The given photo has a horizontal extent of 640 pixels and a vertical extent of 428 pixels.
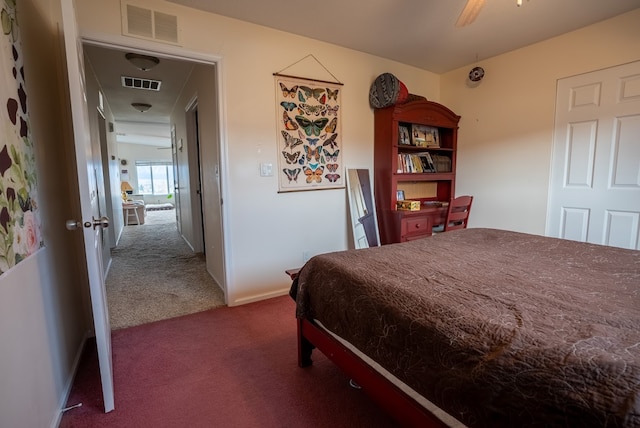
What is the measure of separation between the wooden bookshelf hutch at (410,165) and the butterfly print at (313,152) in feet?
2.32

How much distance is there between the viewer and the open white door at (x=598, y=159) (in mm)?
2438

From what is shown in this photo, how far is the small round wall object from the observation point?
3260mm

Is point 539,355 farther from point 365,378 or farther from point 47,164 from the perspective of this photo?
point 47,164

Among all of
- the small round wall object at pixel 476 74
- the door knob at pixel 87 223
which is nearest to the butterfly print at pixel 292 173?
the door knob at pixel 87 223

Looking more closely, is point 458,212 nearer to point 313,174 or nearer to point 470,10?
point 313,174

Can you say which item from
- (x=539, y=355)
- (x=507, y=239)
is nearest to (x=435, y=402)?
(x=539, y=355)

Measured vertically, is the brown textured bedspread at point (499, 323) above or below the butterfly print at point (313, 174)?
below

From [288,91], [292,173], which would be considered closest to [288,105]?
[288,91]

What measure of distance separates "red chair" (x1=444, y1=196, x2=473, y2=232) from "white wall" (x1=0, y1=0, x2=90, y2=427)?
122 inches

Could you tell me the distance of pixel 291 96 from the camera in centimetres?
272

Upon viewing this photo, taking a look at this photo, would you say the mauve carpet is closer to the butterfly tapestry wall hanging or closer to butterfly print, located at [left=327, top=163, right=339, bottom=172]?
the butterfly tapestry wall hanging

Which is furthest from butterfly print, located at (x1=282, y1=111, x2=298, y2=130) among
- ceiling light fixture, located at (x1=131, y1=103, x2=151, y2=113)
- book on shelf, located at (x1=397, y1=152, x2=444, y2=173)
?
ceiling light fixture, located at (x1=131, y1=103, x2=151, y2=113)

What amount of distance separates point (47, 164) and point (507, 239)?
270cm

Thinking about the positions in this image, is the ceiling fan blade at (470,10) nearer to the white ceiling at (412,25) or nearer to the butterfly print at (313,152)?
the white ceiling at (412,25)
